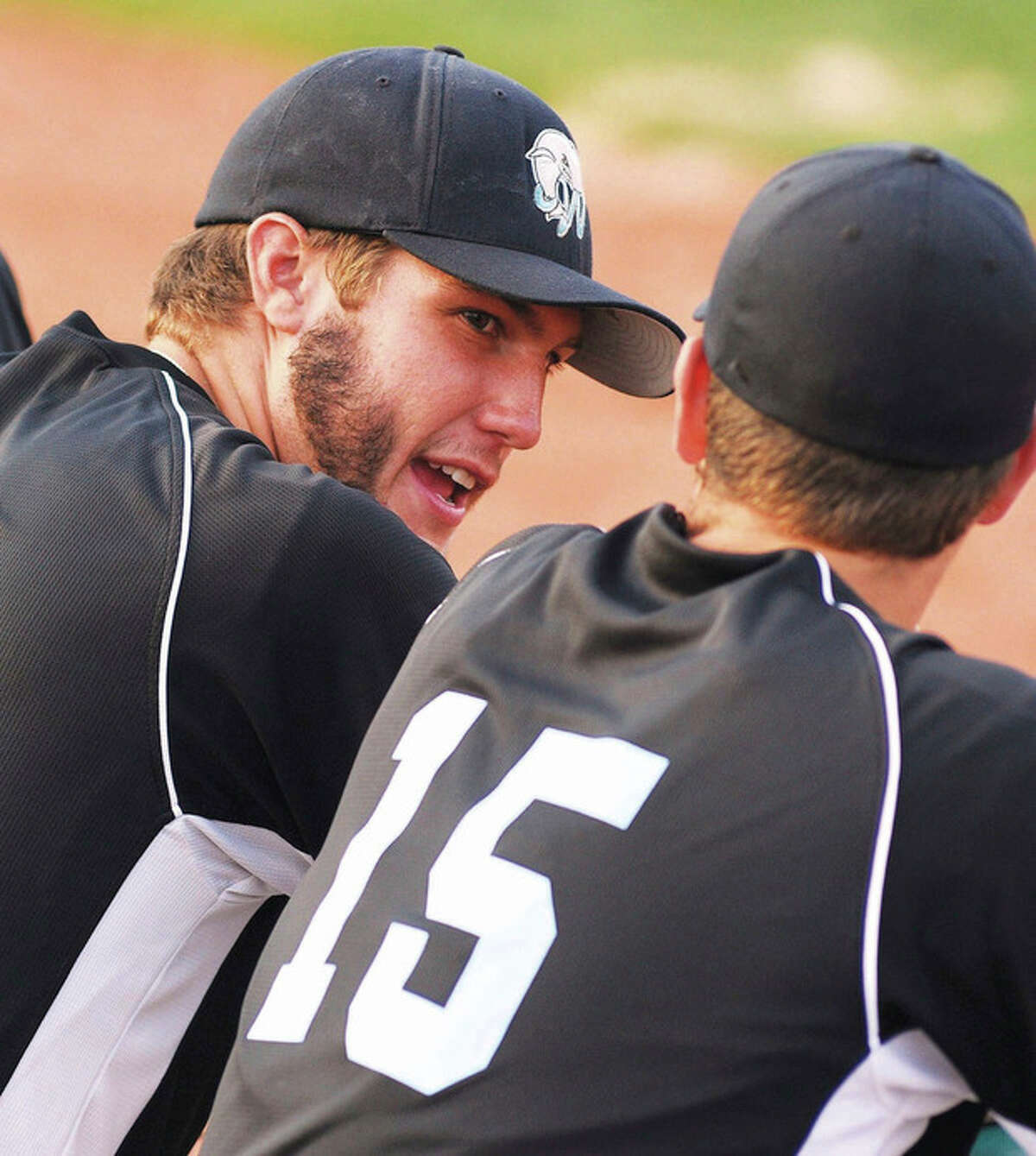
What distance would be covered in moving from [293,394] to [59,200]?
1143 centimetres

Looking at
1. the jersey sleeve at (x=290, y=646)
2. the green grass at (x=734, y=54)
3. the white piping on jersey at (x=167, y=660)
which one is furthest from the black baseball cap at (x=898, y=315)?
the green grass at (x=734, y=54)

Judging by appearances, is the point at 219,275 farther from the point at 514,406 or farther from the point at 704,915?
the point at 704,915

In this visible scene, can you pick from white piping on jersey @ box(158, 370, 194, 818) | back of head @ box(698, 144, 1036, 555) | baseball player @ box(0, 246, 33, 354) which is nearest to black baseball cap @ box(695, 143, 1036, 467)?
back of head @ box(698, 144, 1036, 555)

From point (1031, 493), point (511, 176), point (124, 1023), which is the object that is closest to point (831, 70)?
point (1031, 493)

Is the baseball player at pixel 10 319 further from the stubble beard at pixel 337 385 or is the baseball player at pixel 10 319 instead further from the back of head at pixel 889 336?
the back of head at pixel 889 336

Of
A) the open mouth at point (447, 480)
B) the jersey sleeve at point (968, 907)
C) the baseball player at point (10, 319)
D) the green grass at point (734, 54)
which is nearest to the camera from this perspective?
the jersey sleeve at point (968, 907)

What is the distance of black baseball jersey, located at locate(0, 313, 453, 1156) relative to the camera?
189cm

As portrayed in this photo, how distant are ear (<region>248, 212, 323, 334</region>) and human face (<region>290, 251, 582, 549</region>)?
4 centimetres

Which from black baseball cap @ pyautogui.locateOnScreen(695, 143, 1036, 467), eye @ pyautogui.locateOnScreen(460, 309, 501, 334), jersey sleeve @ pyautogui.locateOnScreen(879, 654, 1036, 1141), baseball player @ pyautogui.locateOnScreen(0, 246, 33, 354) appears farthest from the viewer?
baseball player @ pyautogui.locateOnScreen(0, 246, 33, 354)

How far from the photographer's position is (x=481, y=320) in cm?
258

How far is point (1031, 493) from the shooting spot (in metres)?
10.9

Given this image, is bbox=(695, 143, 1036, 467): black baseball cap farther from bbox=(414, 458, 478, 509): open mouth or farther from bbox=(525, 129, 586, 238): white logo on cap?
bbox=(414, 458, 478, 509): open mouth

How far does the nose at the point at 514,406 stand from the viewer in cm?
263

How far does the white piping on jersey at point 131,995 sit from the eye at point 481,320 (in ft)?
2.99
